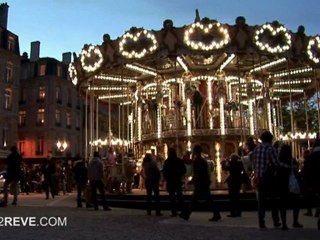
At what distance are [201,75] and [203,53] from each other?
14.1ft

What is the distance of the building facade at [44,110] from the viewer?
47.1m

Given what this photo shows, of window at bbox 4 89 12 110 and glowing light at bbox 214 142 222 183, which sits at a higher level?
window at bbox 4 89 12 110

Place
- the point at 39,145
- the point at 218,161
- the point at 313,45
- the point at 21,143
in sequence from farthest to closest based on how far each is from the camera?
the point at 21,143, the point at 39,145, the point at 218,161, the point at 313,45

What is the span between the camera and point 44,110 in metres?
47.6

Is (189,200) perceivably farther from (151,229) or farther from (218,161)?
(218,161)

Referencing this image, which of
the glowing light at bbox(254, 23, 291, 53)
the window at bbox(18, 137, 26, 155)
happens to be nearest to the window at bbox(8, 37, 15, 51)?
the window at bbox(18, 137, 26, 155)

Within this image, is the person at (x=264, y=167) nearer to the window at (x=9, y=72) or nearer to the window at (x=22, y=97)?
the window at (x=9, y=72)

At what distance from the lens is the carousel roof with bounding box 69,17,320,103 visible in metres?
14.0

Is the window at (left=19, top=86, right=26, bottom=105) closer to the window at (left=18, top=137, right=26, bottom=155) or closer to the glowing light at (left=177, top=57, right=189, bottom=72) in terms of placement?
the window at (left=18, top=137, right=26, bottom=155)

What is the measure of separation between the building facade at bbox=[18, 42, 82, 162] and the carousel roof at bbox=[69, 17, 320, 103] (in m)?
29.1

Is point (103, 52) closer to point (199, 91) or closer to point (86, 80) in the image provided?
point (86, 80)

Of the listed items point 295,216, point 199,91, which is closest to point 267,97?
point 199,91

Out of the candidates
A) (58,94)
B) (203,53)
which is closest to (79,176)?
(203,53)

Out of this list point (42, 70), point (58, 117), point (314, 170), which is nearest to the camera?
point (314, 170)
